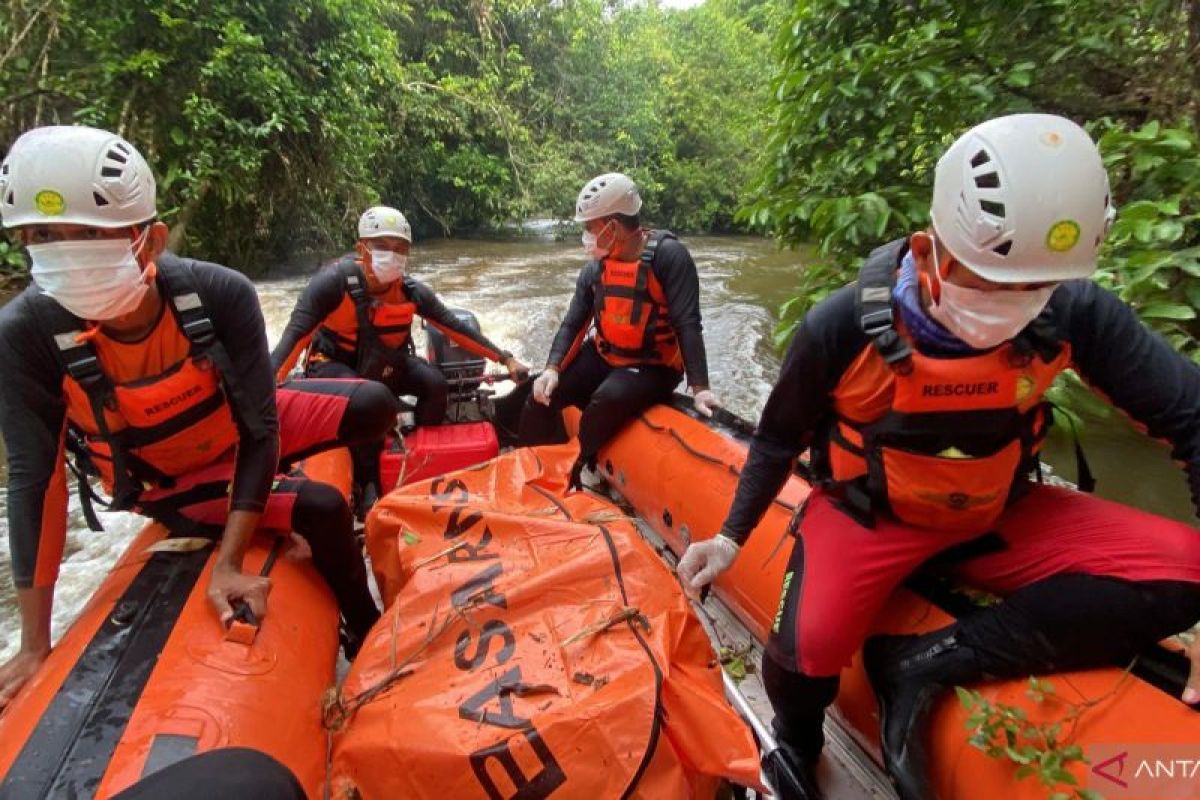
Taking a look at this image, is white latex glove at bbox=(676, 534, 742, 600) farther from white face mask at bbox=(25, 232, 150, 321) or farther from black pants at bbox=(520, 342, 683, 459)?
white face mask at bbox=(25, 232, 150, 321)

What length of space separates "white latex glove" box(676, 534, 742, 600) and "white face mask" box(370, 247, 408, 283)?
264 centimetres

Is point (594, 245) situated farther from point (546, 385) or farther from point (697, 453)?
point (697, 453)

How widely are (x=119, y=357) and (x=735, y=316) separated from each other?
6724 millimetres

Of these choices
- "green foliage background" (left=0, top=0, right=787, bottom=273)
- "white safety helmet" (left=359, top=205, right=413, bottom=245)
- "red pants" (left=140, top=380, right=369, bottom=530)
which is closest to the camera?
"red pants" (left=140, top=380, right=369, bottom=530)

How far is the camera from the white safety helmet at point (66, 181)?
1.50m

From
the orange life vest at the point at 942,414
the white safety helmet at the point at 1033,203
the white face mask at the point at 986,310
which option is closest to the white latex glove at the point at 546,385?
the orange life vest at the point at 942,414

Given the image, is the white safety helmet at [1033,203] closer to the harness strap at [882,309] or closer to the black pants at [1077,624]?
the harness strap at [882,309]

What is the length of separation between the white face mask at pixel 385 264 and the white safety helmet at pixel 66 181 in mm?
2114

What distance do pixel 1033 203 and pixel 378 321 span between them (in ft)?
10.8

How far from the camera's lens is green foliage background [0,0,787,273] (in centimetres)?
645

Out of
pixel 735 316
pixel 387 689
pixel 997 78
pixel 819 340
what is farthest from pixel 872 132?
pixel 735 316

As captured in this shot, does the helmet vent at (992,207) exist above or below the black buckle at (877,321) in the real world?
above

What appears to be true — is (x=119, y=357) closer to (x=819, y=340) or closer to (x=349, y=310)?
(x=819, y=340)

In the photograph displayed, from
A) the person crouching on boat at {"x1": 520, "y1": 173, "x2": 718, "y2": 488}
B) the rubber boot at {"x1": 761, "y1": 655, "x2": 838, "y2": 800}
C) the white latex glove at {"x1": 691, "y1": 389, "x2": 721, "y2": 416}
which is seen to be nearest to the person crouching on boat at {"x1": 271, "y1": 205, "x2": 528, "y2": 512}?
the person crouching on boat at {"x1": 520, "y1": 173, "x2": 718, "y2": 488}
